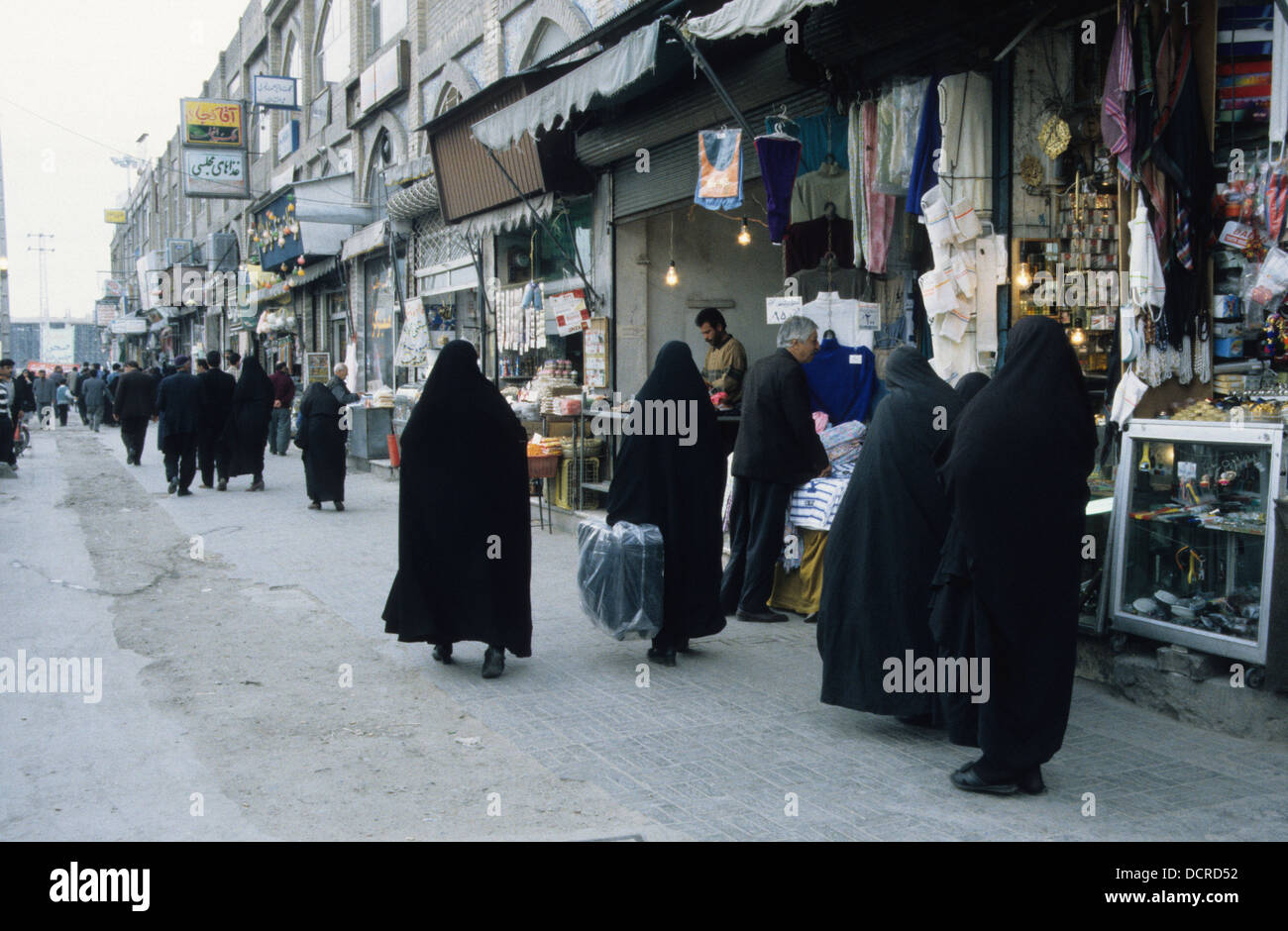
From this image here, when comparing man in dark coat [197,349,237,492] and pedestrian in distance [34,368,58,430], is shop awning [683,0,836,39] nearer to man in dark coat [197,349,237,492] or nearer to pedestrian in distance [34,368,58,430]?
man in dark coat [197,349,237,492]

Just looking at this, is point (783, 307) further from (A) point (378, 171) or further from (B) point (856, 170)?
(A) point (378, 171)

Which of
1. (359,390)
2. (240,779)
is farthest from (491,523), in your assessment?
(359,390)

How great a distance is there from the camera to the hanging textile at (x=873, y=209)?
761 cm

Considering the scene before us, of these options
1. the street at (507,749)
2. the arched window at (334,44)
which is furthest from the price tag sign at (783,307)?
the arched window at (334,44)

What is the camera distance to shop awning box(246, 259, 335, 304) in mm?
22906

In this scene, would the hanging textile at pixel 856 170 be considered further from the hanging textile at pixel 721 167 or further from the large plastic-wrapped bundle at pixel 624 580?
the large plastic-wrapped bundle at pixel 624 580

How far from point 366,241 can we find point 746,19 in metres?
13.5

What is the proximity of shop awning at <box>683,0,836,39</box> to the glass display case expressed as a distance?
300 cm

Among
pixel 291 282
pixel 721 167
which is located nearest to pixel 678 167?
pixel 721 167

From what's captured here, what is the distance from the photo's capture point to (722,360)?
10.1 meters

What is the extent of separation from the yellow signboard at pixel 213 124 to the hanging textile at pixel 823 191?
22.4 metres

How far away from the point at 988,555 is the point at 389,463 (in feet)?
44.8

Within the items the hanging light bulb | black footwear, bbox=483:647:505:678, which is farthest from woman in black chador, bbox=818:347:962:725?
the hanging light bulb

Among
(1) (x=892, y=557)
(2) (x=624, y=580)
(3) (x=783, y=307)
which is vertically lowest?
(2) (x=624, y=580)
